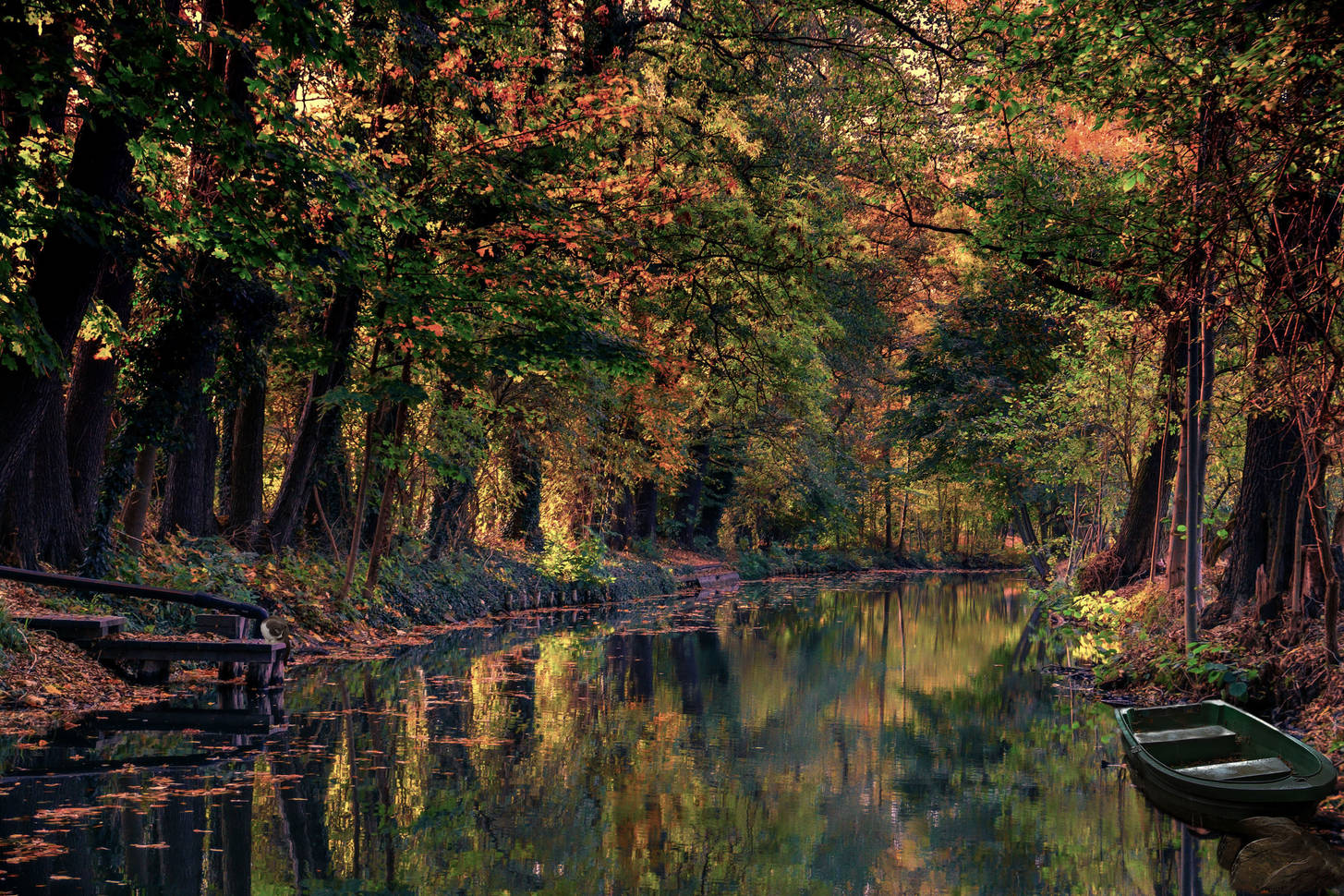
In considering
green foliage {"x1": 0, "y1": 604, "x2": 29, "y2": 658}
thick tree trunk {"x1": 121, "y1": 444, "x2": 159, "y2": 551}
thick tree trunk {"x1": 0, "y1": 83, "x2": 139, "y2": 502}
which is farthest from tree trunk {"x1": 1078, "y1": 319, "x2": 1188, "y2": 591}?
green foliage {"x1": 0, "y1": 604, "x2": 29, "y2": 658}

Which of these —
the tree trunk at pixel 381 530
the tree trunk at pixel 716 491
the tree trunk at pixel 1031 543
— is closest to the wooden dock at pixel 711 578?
the tree trunk at pixel 716 491

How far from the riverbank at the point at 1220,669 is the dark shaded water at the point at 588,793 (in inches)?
34.7

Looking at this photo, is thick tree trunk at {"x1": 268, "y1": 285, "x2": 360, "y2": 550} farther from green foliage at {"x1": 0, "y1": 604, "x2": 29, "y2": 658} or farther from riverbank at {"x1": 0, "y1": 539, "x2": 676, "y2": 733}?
green foliage at {"x1": 0, "y1": 604, "x2": 29, "y2": 658}

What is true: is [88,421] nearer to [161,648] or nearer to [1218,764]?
[161,648]

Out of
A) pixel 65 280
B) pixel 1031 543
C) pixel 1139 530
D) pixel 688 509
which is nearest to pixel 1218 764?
pixel 65 280

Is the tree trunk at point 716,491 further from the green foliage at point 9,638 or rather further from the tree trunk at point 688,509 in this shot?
the green foliage at point 9,638

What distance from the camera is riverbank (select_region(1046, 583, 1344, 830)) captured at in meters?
11.3

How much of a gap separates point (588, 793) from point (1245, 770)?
506 centimetres

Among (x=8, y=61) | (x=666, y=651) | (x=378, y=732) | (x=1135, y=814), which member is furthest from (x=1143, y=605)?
(x=8, y=61)

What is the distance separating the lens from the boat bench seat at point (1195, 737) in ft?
35.1

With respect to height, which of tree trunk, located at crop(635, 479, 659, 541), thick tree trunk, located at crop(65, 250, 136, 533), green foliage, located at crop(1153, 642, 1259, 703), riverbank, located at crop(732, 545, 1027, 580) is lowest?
riverbank, located at crop(732, 545, 1027, 580)

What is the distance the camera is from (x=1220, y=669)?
12.6m

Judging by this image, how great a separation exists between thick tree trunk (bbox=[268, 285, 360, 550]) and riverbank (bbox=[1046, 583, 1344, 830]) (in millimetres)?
11922

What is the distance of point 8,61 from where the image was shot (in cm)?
1066
